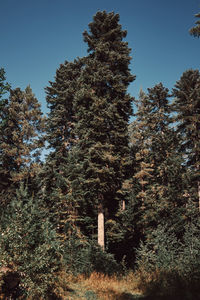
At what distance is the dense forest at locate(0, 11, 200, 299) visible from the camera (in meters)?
7.20

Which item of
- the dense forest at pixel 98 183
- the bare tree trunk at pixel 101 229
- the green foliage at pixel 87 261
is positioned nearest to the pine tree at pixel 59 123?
the dense forest at pixel 98 183

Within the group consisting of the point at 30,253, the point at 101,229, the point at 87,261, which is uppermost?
the point at 30,253

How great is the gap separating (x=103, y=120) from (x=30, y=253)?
9190mm

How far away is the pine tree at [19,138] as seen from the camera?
21.3m

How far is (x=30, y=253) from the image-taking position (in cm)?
671

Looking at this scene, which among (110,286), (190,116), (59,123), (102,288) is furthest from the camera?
(59,123)

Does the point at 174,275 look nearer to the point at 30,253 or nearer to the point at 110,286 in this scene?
the point at 110,286

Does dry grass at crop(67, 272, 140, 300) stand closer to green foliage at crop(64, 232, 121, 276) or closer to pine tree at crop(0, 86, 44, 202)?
green foliage at crop(64, 232, 121, 276)

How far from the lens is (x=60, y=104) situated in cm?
2195

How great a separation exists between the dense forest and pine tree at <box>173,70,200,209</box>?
4.1 inches

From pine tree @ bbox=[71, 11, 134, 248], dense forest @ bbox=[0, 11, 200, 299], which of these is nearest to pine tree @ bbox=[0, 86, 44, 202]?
dense forest @ bbox=[0, 11, 200, 299]

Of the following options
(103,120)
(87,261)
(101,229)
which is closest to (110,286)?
(87,261)

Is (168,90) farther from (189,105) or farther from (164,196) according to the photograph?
(164,196)

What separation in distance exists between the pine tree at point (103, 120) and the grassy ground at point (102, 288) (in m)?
3.11
